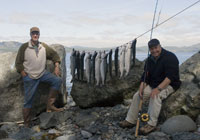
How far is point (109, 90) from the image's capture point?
7035 mm

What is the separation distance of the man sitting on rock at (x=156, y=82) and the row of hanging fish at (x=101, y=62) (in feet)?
4.58

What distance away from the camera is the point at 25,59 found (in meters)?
6.11

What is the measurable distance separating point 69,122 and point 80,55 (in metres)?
2.26

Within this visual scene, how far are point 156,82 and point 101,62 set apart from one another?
225 centimetres

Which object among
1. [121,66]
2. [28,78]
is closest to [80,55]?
[121,66]

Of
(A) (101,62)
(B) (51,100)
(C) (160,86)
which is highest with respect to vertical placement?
(A) (101,62)

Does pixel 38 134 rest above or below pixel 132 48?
below

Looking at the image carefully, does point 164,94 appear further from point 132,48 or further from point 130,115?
point 132,48

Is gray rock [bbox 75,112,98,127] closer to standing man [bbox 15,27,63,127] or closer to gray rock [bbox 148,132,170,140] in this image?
standing man [bbox 15,27,63,127]

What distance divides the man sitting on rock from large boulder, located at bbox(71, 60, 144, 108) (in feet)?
5.61

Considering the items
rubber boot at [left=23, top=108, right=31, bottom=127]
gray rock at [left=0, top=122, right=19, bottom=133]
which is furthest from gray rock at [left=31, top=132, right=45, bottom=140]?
gray rock at [left=0, top=122, right=19, bottom=133]

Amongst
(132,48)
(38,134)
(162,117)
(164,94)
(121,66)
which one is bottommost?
(38,134)

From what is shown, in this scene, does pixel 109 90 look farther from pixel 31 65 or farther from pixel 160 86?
pixel 31 65

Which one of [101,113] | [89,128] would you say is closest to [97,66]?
[101,113]
